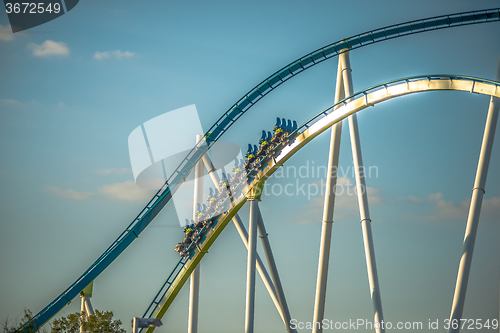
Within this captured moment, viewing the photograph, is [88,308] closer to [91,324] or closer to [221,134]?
[91,324]

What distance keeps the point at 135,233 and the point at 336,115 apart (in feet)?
20.9

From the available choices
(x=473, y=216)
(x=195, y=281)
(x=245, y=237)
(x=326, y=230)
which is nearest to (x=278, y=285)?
(x=245, y=237)

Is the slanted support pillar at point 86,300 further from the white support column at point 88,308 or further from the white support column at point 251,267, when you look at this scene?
the white support column at point 251,267

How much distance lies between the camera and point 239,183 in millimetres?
14273

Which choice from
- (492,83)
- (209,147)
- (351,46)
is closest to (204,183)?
(209,147)

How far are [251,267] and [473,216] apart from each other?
16.9 ft

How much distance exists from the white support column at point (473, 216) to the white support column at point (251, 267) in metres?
4.45

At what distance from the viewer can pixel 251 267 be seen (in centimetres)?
1306

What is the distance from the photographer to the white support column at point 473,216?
10.5 metres

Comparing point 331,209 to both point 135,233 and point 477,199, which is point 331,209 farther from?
point 135,233

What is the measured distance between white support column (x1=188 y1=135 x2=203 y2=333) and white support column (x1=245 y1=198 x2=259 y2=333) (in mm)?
2186

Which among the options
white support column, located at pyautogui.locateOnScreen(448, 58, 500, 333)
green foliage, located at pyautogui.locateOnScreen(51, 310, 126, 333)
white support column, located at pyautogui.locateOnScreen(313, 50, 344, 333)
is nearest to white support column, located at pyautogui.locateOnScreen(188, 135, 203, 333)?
green foliage, located at pyautogui.locateOnScreen(51, 310, 126, 333)

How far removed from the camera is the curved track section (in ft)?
33.7

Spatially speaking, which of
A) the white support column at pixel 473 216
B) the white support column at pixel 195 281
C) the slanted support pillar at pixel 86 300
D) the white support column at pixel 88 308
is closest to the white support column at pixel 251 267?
the white support column at pixel 195 281
